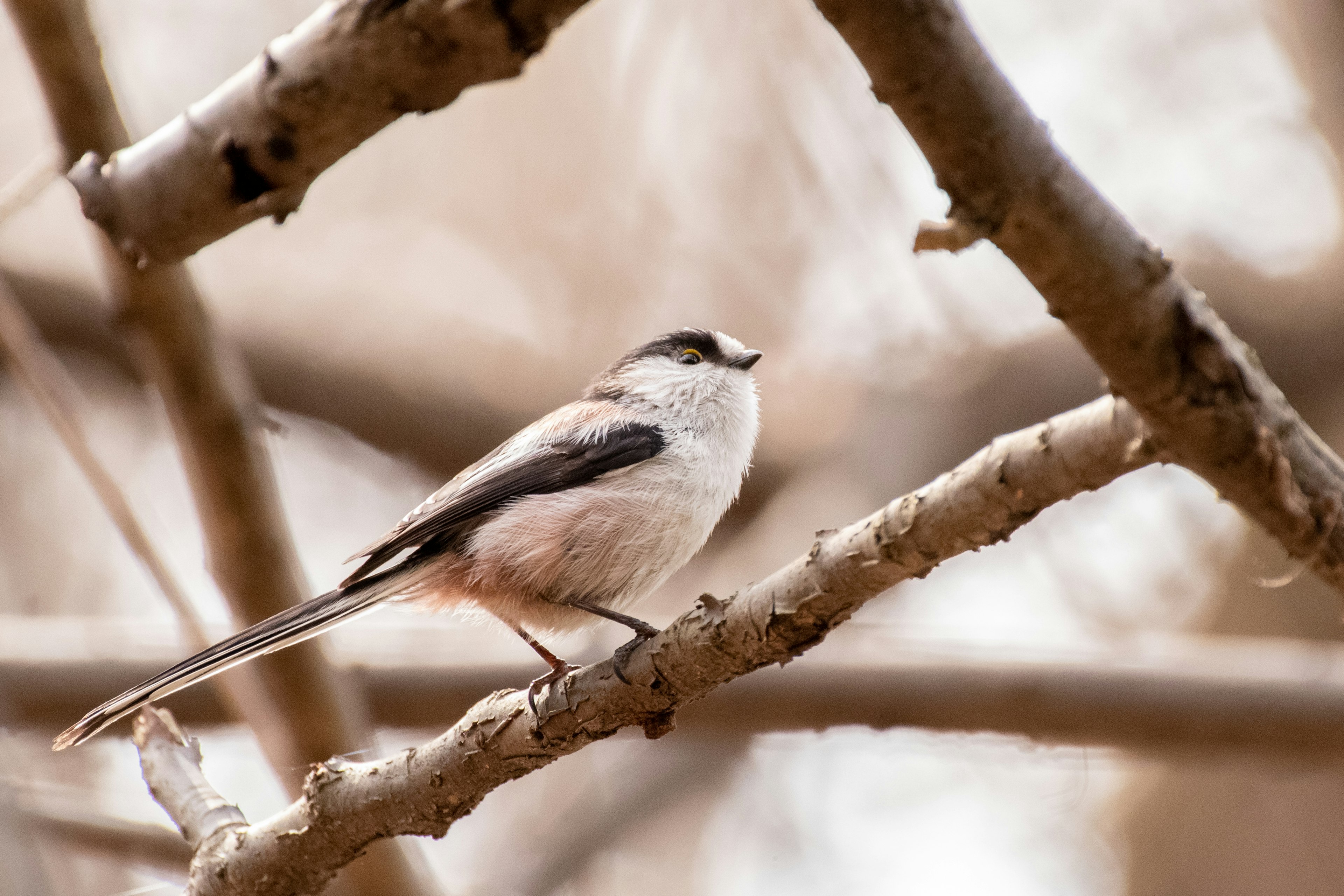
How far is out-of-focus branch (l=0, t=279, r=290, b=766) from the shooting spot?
336 centimetres

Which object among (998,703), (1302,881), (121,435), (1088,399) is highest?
(121,435)

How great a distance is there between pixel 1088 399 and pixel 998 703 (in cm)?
263

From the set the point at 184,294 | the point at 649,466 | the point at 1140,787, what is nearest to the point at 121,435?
the point at 184,294

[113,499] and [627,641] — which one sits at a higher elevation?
[113,499]

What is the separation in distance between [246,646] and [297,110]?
140cm

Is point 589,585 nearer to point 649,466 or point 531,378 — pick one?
point 649,466

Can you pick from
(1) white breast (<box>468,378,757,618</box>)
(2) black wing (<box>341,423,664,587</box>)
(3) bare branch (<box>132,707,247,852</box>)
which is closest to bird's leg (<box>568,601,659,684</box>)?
(1) white breast (<box>468,378,757,618</box>)

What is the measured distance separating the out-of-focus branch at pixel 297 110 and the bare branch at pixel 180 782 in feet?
4.17

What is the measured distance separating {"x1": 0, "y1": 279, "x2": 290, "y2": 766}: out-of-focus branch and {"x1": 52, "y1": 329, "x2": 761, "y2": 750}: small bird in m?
0.41

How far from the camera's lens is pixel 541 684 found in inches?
91.6

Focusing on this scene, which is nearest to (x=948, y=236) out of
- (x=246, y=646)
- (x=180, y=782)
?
(x=246, y=646)

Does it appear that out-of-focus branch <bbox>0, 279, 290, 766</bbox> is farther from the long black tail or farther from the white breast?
the white breast

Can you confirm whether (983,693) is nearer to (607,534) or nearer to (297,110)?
(607,534)

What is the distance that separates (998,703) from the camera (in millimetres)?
3988
